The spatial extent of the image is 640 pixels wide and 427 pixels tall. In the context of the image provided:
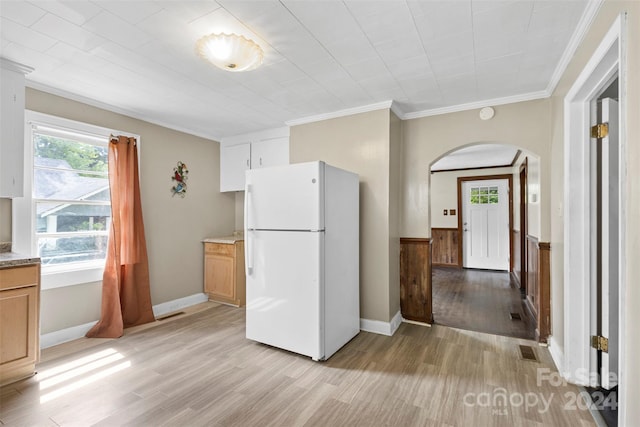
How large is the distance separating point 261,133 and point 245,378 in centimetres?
302

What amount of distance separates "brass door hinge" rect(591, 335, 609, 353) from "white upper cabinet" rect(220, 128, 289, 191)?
3299mm

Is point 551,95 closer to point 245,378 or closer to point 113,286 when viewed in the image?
point 245,378

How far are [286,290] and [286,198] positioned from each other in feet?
2.63

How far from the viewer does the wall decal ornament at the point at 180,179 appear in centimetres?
390

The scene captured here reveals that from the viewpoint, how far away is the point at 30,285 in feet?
7.34

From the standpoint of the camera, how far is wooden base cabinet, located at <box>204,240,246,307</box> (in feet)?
13.0

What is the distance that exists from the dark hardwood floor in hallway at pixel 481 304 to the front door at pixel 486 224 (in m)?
0.50

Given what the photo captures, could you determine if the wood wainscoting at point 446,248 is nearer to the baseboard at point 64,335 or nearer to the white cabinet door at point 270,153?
the white cabinet door at point 270,153

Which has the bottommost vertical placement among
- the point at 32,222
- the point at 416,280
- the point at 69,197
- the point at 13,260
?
the point at 416,280

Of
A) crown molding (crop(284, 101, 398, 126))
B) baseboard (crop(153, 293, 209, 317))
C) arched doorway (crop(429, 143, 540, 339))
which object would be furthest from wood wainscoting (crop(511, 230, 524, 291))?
baseboard (crop(153, 293, 209, 317))

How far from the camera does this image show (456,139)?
3211 millimetres

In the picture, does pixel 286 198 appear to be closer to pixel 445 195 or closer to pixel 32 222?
pixel 32 222

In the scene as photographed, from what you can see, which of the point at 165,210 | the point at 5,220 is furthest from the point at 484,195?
the point at 5,220

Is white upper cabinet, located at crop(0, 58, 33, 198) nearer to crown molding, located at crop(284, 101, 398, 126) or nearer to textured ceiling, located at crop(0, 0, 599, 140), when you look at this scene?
textured ceiling, located at crop(0, 0, 599, 140)
